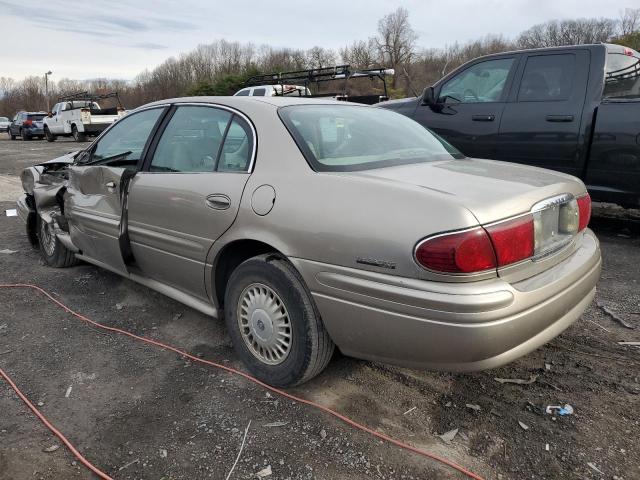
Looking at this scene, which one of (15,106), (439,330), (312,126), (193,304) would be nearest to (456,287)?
(439,330)

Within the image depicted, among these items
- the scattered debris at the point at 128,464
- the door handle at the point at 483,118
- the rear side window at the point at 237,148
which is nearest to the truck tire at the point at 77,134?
the door handle at the point at 483,118

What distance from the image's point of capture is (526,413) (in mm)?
2406

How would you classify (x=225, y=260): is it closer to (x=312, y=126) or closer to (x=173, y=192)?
(x=173, y=192)

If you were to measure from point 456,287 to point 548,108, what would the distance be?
13.0ft

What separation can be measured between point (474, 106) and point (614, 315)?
9.93 ft

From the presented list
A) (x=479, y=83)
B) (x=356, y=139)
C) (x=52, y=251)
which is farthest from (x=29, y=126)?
(x=356, y=139)

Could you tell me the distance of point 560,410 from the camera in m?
2.42

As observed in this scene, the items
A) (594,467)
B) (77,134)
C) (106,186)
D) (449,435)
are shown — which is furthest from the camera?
(77,134)

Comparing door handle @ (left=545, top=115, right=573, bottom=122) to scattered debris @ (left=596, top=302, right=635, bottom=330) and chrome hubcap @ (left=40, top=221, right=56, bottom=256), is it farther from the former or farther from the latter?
chrome hubcap @ (left=40, top=221, right=56, bottom=256)

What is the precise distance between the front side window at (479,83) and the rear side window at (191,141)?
367 centimetres

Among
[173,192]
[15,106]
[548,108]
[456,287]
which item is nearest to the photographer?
[456,287]

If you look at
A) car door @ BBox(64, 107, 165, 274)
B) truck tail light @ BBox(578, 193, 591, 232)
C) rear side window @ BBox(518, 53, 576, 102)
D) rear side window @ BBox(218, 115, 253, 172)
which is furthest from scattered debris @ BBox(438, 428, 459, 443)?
rear side window @ BBox(518, 53, 576, 102)

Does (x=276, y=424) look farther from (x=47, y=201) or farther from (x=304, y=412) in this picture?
(x=47, y=201)

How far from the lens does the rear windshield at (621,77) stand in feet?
16.5
